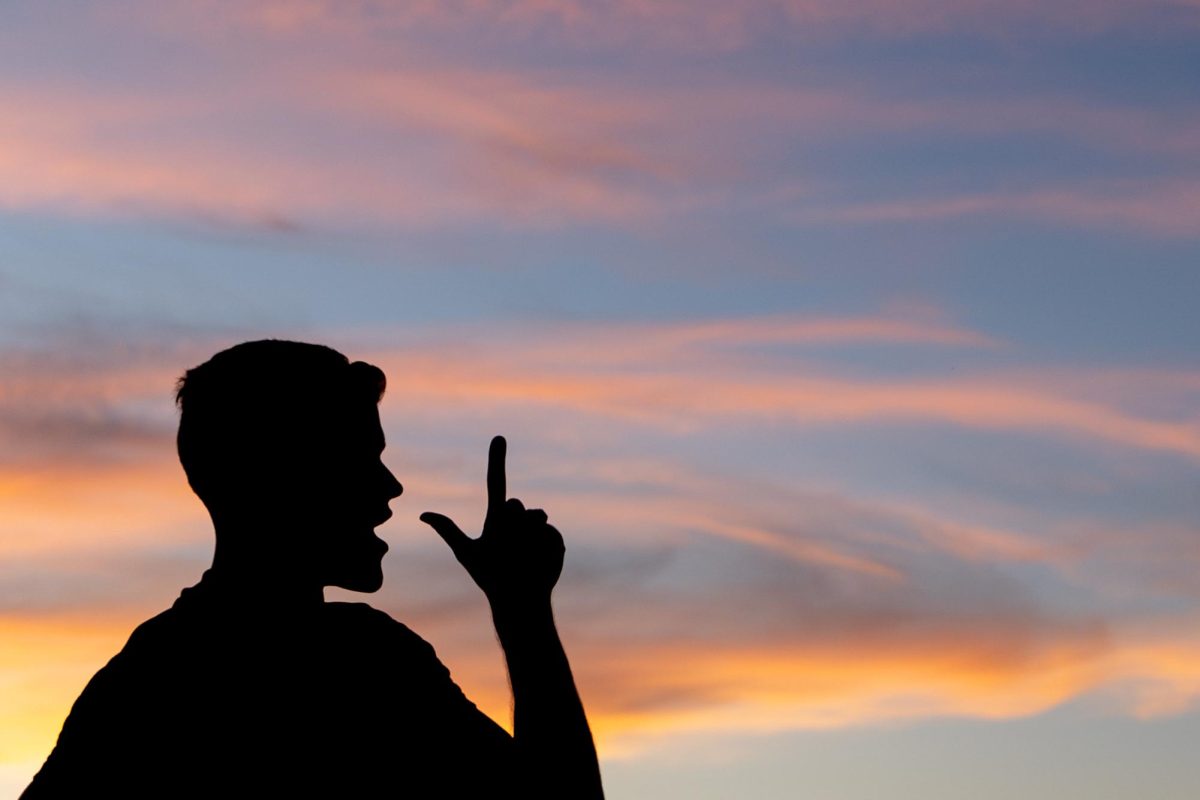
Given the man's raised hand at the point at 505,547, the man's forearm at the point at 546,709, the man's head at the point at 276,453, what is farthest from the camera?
the man's head at the point at 276,453

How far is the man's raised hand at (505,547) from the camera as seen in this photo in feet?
17.1

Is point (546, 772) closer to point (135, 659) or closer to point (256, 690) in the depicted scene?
point (256, 690)

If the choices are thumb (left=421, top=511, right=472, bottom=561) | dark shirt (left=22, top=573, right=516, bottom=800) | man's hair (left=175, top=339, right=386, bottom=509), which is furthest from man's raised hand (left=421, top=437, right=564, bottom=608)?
man's hair (left=175, top=339, right=386, bottom=509)

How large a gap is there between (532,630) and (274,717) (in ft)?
2.84

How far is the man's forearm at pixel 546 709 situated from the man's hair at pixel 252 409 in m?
0.92

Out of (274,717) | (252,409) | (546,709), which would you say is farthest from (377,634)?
(252,409)

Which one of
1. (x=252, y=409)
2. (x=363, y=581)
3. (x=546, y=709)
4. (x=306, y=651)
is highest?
(x=252, y=409)

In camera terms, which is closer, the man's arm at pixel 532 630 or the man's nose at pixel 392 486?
the man's arm at pixel 532 630

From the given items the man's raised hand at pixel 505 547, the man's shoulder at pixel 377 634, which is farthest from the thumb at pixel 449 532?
the man's shoulder at pixel 377 634

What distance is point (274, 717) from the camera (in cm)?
514

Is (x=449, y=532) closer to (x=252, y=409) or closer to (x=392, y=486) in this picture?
(x=392, y=486)

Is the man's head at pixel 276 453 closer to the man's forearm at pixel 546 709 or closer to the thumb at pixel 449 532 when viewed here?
the thumb at pixel 449 532

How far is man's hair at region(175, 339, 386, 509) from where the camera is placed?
5391 millimetres

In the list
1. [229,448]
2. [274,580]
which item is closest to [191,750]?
[274,580]
